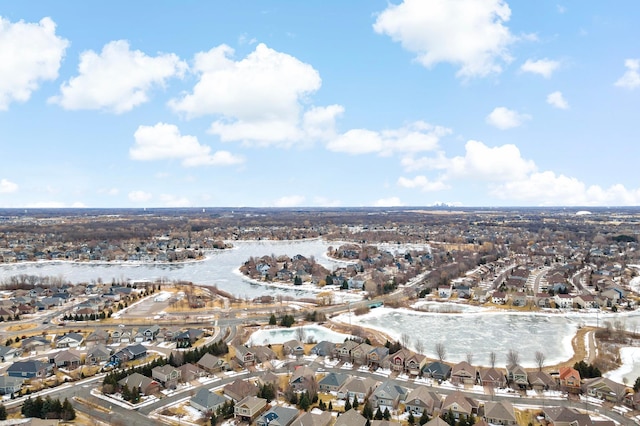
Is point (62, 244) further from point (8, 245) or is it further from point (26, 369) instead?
point (26, 369)

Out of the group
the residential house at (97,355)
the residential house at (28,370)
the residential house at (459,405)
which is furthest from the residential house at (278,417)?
the residential house at (28,370)

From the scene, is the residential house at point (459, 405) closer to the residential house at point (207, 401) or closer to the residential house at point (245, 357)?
the residential house at point (207, 401)

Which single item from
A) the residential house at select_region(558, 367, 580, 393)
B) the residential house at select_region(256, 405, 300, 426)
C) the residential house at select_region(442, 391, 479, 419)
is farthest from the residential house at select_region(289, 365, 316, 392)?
the residential house at select_region(558, 367, 580, 393)

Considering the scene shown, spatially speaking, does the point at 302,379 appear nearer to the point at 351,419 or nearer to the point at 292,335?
the point at 351,419

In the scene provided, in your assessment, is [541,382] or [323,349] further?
[323,349]

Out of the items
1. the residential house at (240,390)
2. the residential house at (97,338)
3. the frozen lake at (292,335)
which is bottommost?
the frozen lake at (292,335)

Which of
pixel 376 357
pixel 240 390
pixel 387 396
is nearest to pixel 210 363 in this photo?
pixel 240 390

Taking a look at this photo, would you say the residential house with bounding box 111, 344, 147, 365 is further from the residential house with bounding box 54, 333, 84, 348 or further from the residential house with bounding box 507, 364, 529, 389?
the residential house with bounding box 507, 364, 529, 389
